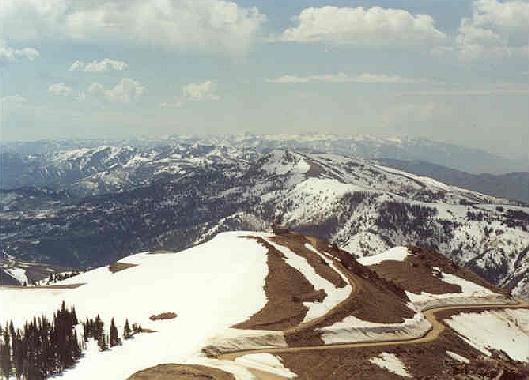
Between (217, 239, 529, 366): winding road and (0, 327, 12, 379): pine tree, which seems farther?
(0, 327, 12, 379): pine tree

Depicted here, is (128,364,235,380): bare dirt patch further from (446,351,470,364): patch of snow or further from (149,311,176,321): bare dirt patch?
(446,351,470,364): patch of snow

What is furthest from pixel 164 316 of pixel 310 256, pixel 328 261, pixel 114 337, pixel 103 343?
pixel 328 261

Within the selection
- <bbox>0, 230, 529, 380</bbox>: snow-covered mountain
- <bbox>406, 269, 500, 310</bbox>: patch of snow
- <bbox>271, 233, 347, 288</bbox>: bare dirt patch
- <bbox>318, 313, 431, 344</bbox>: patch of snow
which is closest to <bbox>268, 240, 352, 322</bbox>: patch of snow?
<bbox>0, 230, 529, 380</bbox>: snow-covered mountain

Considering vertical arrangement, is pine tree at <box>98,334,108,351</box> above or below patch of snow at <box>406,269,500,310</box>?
above

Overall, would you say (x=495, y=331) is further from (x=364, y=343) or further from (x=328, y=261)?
(x=364, y=343)

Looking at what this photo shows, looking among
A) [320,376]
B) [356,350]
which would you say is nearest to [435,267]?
[356,350]

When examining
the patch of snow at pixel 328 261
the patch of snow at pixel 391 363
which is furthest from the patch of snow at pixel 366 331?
the patch of snow at pixel 328 261

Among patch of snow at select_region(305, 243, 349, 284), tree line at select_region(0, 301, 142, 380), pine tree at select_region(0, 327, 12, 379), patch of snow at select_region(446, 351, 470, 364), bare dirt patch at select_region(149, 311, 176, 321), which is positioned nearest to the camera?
tree line at select_region(0, 301, 142, 380)
